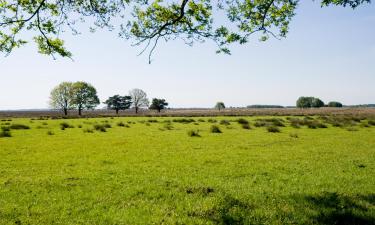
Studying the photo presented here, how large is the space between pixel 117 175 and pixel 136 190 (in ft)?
10.8

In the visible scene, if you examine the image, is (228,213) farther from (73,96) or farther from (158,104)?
(158,104)

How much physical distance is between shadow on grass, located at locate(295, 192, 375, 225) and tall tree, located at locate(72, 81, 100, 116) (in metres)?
125

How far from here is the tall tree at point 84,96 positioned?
130875mm

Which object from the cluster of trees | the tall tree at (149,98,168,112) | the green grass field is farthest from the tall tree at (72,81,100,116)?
the green grass field

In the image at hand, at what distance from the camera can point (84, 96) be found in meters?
133

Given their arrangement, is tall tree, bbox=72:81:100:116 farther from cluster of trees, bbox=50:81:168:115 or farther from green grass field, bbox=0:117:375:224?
green grass field, bbox=0:117:375:224

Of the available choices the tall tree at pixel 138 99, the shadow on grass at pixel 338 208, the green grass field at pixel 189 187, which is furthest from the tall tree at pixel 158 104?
the shadow on grass at pixel 338 208

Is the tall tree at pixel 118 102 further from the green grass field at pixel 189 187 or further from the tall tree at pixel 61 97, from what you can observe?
the green grass field at pixel 189 187

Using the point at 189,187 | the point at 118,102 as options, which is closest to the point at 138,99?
the point at 118,102

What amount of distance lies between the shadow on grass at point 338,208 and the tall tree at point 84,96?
125 m

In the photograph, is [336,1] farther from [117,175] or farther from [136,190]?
[117,175]

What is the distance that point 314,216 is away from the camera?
10258mm

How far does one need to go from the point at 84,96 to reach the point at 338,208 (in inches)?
5113

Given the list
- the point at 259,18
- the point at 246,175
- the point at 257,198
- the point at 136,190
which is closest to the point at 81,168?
the point at 136,190
